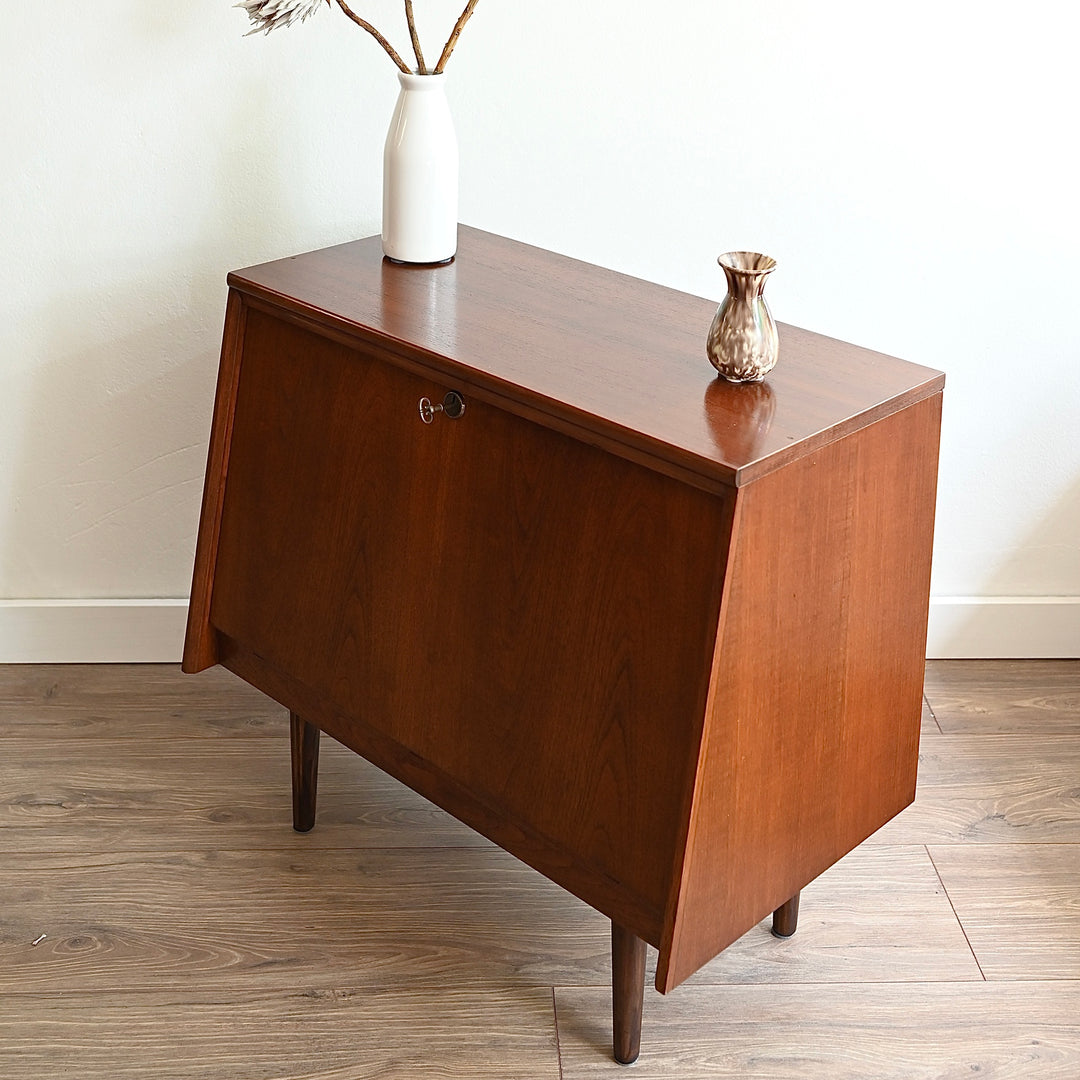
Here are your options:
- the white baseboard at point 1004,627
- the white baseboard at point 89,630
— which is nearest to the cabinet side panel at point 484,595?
the white baseboard at point 89,630

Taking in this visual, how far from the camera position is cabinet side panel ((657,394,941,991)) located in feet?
4.00

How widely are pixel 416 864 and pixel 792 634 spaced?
0.75 metres

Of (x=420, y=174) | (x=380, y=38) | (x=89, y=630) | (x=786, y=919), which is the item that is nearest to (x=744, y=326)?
(x=420, y=174)

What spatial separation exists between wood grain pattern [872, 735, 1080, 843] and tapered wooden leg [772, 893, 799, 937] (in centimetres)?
24

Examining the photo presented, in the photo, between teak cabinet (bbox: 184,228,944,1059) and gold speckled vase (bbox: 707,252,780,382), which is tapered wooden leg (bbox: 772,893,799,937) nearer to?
teak cabinet (bbox: 184,228,944,1059)

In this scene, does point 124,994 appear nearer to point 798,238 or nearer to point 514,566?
point 514,566

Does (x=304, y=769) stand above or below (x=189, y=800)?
above

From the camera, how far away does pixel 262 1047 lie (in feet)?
4.98

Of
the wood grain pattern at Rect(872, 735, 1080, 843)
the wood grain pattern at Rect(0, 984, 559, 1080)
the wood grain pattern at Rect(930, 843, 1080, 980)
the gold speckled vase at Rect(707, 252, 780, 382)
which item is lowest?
the wood grain pattern at Rect(0, 984, 559, 1080)

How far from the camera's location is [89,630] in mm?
2201

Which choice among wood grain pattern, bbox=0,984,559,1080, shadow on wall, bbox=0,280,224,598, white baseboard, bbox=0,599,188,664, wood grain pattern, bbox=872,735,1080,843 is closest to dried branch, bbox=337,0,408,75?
shadow on wall, bbox=0,280,224,598

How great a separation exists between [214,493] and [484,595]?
443 millimetres

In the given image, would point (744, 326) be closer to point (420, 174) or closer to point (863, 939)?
point (420, 174)

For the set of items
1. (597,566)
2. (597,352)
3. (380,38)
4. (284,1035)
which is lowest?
(284,1035)
